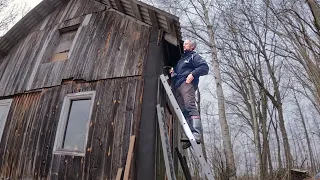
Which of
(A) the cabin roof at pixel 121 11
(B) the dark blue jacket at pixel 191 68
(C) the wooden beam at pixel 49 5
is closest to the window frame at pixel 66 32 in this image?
(A) the cabin roof at pixel 121 11

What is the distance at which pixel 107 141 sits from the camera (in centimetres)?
479

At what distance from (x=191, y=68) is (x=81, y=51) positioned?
3248 mm

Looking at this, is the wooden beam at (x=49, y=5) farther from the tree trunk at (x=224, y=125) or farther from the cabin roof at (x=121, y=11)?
the tree trunk at (x=224, y=125)

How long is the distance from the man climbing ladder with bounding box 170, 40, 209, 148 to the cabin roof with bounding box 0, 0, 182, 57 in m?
0.63

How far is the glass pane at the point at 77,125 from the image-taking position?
5.18m

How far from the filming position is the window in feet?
22.4

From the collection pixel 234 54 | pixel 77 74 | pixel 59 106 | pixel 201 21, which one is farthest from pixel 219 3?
pixel 59 106

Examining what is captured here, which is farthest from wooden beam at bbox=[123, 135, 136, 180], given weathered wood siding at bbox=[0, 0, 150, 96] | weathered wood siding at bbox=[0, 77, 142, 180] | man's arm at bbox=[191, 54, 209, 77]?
man's arm at bbox=[191, 54, 209, 77]

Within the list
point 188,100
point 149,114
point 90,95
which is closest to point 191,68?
point 188,100

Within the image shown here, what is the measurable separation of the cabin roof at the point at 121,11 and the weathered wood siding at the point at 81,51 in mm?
254

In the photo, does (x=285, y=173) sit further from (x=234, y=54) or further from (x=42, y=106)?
(x=42, y=106)

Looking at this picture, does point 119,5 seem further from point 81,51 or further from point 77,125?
point 77,125

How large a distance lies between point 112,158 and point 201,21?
31.1ft

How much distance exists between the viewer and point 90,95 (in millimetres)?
5457
